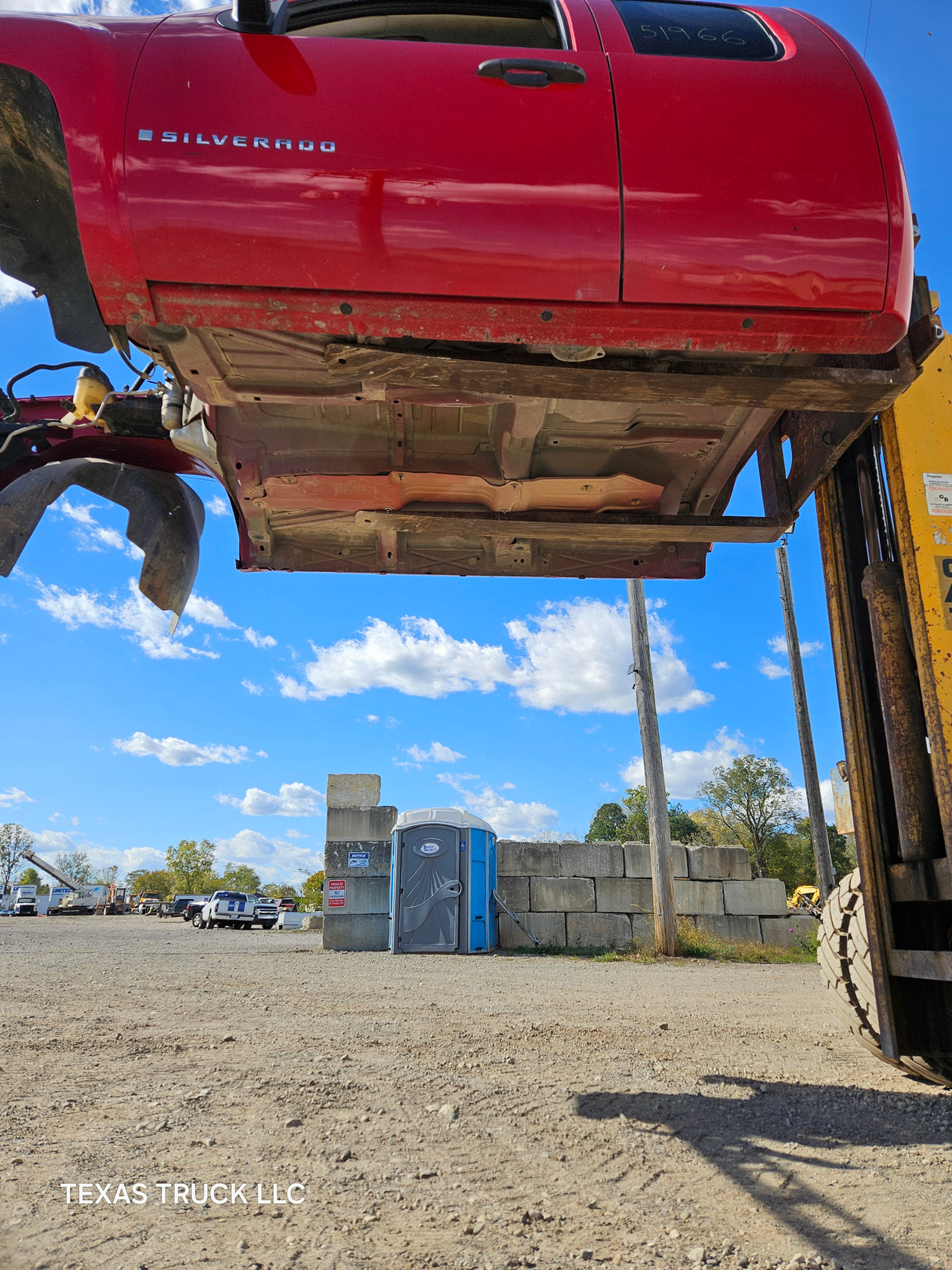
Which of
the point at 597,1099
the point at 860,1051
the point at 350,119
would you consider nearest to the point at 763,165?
the point at 350,119

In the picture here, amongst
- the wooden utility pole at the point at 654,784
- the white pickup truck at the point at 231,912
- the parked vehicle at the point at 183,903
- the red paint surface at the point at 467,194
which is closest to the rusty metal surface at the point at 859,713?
the red paint surface at the point at 467,194

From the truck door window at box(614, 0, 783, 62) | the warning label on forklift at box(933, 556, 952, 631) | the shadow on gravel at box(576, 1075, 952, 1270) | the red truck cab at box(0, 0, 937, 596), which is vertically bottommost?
the shadow on gravel at box(576, 1075, 952, 1270)

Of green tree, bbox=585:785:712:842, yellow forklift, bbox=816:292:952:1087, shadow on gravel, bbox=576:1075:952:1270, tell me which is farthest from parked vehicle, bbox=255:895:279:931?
yellow forklift, bbox=816:292:952:1087

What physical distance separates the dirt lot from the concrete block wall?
7219 millimetres

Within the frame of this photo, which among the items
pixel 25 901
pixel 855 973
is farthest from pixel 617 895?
pixel 25 901

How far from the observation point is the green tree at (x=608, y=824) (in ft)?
199

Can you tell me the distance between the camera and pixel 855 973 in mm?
3645

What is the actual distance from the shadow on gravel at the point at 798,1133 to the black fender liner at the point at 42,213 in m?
3.59

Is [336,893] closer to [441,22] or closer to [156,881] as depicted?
[441,22]

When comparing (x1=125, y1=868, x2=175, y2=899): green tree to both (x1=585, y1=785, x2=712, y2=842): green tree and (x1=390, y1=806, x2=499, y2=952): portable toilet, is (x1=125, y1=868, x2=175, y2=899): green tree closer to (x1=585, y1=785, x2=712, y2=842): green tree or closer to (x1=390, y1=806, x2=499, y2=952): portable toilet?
(x1=585, y1=785, x2=712, y2=842): green tree

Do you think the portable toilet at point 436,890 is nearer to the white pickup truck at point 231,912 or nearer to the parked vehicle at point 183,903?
the white pickup truck at point 231,912

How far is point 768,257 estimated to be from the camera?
223cm

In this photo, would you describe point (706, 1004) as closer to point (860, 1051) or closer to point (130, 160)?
point (860, 1051)

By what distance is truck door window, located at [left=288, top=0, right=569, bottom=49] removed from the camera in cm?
249
